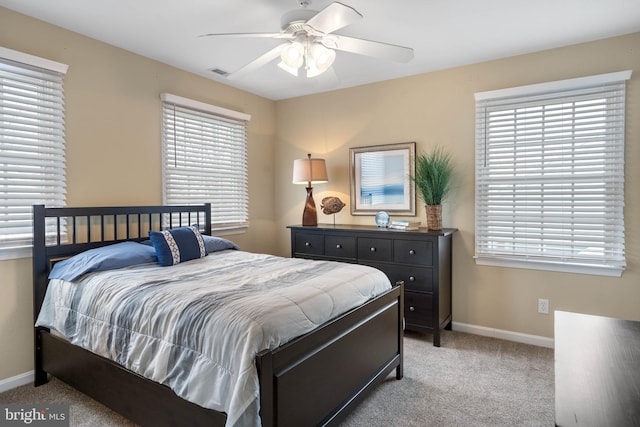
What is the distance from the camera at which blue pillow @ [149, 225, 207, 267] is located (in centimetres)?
276

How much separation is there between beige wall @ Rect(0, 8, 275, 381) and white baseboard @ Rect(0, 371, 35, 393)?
0.10 ft

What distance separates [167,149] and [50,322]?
5.84 feet

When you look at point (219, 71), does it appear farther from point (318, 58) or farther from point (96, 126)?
point (318, 58)

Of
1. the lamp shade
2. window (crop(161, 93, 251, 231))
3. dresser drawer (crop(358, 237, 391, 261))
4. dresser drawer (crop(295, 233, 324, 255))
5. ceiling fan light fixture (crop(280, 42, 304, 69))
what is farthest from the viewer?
the lamp shade

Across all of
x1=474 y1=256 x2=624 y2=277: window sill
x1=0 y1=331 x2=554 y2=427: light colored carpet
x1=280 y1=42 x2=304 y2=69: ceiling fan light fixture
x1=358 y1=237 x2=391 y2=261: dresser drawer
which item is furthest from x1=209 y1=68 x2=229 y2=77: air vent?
x1=474 y1=256 x2=624 y2=277: window sill

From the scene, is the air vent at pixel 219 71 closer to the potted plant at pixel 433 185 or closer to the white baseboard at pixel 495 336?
the potted plant at pixel 433 185

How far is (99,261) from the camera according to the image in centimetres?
244

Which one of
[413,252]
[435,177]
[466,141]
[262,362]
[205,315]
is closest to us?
[262,362]

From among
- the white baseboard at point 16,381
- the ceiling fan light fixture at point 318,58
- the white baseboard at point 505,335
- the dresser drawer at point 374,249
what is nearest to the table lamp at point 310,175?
the dresser drawer at point 374,249

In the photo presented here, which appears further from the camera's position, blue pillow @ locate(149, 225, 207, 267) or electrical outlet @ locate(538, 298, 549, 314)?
electrical outlet @ locate(538, 298, 549, 314)

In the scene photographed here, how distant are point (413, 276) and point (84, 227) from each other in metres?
2.81

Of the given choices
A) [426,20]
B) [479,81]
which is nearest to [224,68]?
[426,20]

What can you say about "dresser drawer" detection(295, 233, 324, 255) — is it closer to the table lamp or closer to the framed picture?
the table lamp

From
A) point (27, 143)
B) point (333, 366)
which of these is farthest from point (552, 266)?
point (27, 143)
